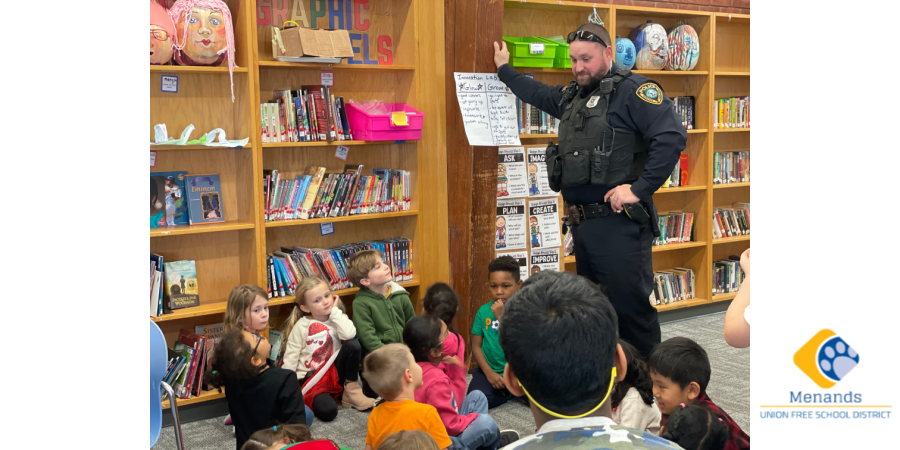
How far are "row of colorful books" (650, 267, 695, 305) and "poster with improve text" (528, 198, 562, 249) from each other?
1.37 metres

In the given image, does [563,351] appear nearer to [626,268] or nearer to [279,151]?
[626,268]

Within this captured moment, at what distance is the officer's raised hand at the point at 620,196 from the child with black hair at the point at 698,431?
4.94 feet

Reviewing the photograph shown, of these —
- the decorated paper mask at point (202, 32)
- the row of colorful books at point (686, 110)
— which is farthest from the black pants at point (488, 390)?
the row of colorful books at point (686, 110)

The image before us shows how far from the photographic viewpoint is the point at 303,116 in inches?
155

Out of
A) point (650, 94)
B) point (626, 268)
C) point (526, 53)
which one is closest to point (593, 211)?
point (626, 268)

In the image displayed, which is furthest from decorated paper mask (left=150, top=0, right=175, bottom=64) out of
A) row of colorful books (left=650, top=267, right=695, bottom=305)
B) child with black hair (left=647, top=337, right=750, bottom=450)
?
row of colorful books (left=650, top=267, right=695, bottom=305)
